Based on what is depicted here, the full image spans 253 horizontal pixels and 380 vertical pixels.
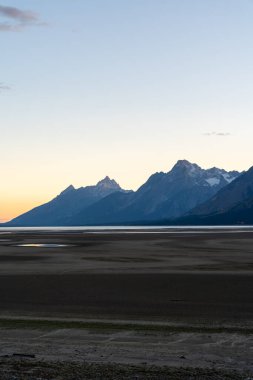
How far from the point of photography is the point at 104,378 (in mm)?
12188

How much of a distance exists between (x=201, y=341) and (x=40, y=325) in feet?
19.6

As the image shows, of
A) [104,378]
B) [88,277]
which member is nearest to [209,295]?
[88,277]

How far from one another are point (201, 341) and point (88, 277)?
2000 centimetres

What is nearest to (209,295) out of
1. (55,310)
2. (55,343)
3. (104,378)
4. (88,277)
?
(55,310)

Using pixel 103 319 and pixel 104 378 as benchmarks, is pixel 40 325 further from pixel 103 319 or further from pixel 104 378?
pixel 104 378

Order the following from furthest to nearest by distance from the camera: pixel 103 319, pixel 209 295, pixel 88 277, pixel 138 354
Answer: pixel 88 277 < pixel 209 295 < pixel 103 319 < pixel 138 354

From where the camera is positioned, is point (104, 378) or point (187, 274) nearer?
point (104, 378)

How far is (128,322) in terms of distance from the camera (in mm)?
20625

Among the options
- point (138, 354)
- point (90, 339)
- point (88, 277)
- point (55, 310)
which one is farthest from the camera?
point (88, 277)

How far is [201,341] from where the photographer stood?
1684 cm

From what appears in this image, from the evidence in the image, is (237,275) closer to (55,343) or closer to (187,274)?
(187,274)

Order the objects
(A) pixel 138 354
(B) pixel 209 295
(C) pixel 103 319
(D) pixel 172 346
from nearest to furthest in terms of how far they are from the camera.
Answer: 1. (A) pixel 138 354
2. (D) pixel 172 346
3. (C) pixel 103 319
4. (B) pixel 209 295

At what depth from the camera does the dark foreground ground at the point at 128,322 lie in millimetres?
13484

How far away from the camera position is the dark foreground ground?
13484 mm
